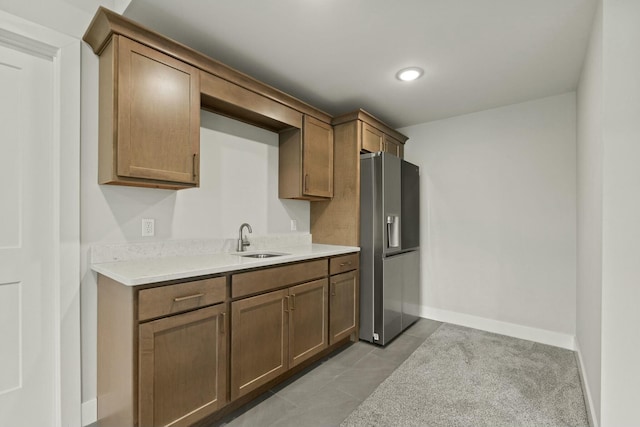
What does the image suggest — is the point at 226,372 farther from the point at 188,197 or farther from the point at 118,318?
the point at 188,197

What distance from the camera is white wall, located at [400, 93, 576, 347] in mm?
2875

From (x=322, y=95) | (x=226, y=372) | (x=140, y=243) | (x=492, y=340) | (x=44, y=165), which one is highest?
(x=322, y=95)

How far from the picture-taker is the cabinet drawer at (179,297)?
55.4 inches

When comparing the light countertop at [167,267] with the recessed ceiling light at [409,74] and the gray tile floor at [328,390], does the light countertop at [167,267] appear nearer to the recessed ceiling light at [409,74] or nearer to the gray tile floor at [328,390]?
the gray tile floor at [328,390]

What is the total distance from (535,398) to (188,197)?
2.76m

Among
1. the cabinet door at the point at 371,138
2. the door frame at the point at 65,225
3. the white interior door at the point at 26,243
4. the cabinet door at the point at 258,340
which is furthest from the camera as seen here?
the cabinet door at the point at 371,138

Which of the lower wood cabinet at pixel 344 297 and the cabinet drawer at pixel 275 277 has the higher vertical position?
the cabinet drawer at pixel 275 277

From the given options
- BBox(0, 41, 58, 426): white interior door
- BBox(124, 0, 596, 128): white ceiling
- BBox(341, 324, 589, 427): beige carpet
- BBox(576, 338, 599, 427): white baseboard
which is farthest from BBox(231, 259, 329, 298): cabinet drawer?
BBox(576, 338, 599, 427): white baseboard

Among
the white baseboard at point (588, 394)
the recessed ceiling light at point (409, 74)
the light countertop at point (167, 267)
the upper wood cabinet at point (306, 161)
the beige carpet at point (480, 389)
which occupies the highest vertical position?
the recessed ceiling light at point (409, 74)

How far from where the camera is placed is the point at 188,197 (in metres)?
2.20

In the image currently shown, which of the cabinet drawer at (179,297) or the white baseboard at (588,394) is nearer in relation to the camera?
the cabinet drawer at (179,297)

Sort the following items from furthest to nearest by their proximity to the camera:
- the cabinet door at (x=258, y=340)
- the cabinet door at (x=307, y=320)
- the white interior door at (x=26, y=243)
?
the cabinet door at (x=307, y=320)
the cabinet door at (x=258, y=340)
the white interior door at (x=26, y=243)

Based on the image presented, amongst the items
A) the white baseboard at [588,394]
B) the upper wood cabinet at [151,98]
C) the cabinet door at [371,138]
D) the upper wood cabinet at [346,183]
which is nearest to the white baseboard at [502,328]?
the white baseboard at [588,394]

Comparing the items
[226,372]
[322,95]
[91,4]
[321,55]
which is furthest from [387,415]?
[91,4]
